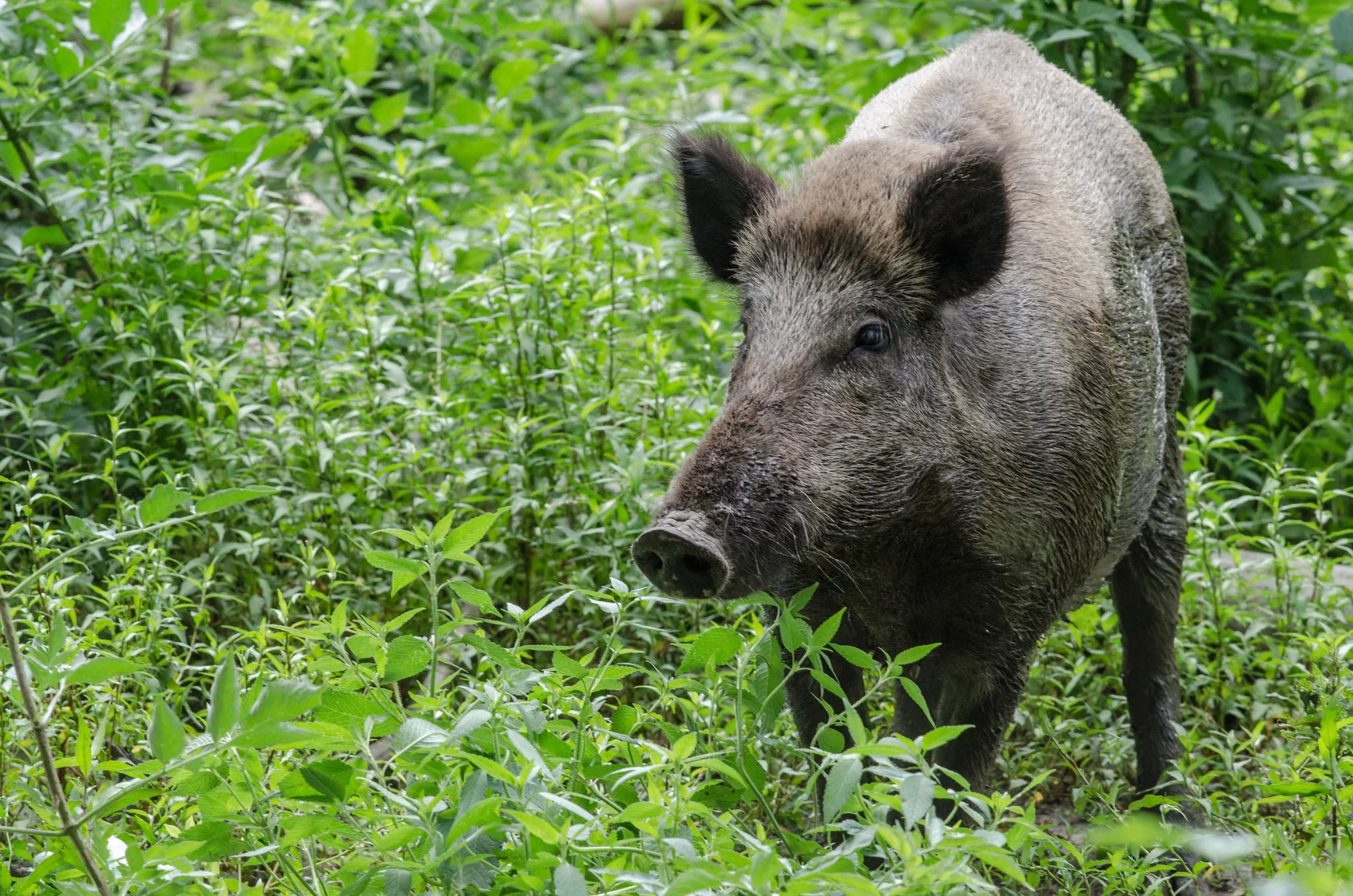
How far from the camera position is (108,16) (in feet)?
16.2

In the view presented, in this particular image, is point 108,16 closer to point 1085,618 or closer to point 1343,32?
point 1085,618

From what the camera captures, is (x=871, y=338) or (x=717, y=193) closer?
(x=871, y=338)

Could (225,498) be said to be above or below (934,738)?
above

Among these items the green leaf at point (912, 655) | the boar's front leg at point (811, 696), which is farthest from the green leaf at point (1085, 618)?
the green leaf at point (912, 655)

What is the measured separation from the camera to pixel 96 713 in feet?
11.9

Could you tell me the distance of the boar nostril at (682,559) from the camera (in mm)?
2721

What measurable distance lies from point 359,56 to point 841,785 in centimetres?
499

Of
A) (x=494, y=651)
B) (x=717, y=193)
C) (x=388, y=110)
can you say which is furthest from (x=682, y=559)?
(x=388, y=110)

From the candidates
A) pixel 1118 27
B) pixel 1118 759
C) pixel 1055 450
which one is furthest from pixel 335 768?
pixel 1118 27

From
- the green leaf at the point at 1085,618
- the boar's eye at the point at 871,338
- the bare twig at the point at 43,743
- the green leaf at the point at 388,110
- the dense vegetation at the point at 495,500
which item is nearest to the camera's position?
the bare twig at the point at 43,743

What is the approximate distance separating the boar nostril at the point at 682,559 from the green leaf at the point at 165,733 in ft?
3.30

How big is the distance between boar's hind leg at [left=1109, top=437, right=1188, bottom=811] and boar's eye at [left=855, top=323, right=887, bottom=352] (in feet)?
4.68

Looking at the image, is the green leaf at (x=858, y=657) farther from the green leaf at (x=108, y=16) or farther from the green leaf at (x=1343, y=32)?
the green leaf at (x=1343, y=32)

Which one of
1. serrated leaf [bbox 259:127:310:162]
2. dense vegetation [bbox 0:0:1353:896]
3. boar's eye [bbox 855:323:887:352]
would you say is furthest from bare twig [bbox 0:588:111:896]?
serrated leaf [bbox 259:127:310:162]
